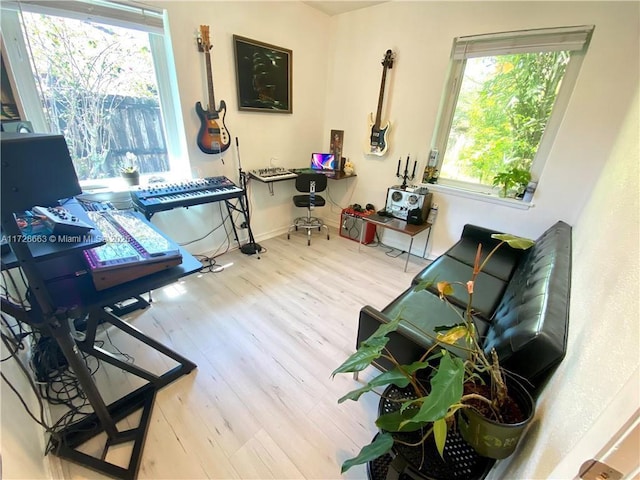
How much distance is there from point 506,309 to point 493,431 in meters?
0.81

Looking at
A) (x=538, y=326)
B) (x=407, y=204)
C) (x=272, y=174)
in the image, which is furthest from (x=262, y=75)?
(x=538, y=326)

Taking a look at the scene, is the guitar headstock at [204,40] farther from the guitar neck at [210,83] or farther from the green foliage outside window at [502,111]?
the green foliage outside window at [502,111]

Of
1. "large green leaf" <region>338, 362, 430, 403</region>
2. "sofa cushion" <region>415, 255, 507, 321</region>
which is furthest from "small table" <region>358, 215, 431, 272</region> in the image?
"large green leaf" <region>338, 362, 430, 403</region>

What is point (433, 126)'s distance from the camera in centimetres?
268

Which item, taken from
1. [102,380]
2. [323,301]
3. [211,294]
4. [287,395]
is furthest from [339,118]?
[102,380]

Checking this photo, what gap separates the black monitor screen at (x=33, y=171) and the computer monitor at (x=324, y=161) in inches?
110

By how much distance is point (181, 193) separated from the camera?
7.40ft

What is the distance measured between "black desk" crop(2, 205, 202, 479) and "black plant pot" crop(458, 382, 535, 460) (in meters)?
1.11

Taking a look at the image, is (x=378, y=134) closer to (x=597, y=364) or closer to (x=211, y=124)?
(x=211, y=124)

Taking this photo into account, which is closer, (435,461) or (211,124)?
(435,461)

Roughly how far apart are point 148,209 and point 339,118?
2.46 metres

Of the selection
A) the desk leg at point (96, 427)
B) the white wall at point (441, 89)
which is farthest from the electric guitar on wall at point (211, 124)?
the desk leg at point (96, 427)

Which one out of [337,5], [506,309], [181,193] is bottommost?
[506,309]

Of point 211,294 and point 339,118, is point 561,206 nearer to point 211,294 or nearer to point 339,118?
point 339,118
